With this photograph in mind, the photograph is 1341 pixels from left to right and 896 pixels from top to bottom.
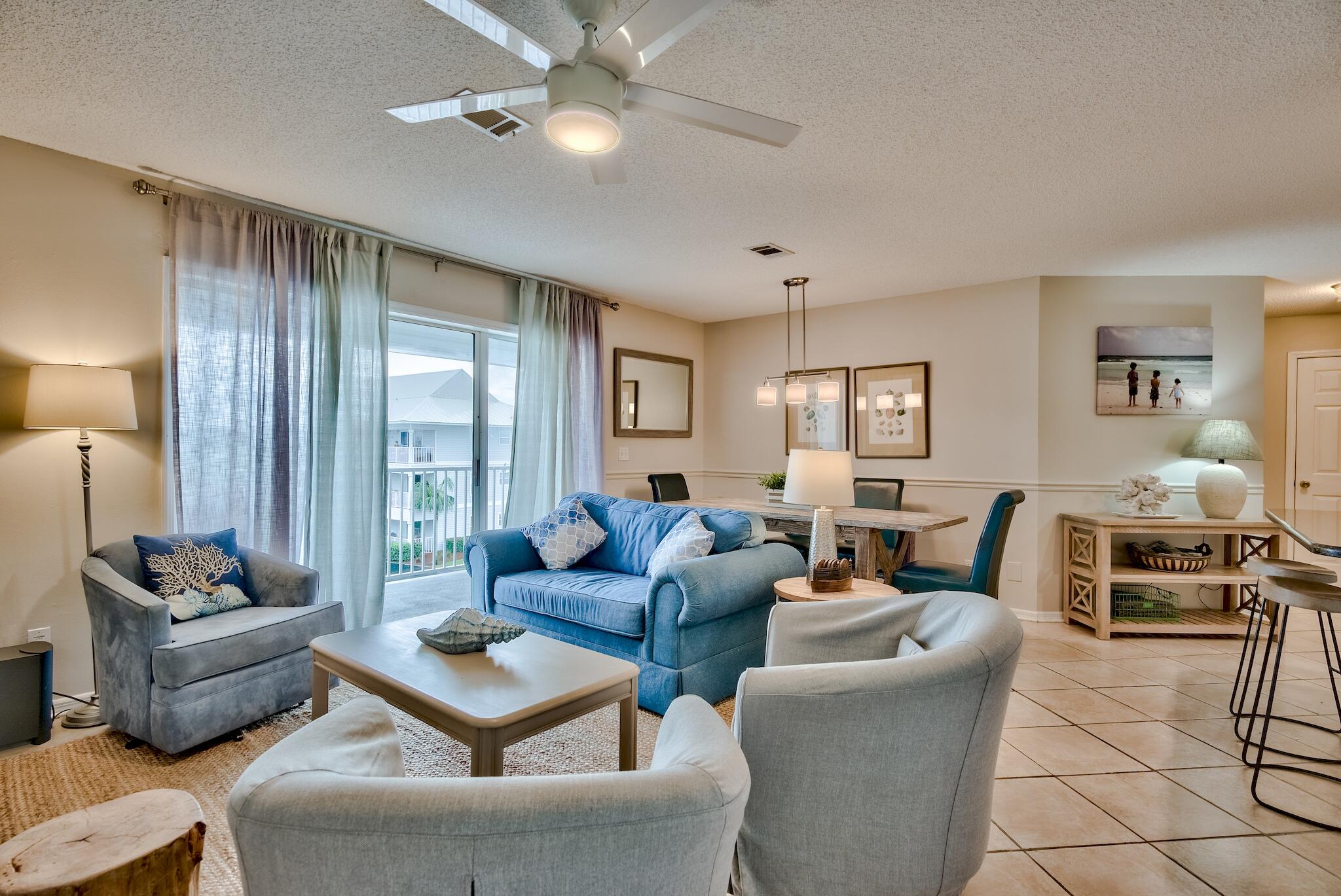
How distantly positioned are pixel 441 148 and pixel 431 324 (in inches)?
71.6

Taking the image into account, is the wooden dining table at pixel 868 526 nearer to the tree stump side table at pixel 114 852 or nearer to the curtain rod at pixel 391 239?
the curtain rod at pixel 391 239

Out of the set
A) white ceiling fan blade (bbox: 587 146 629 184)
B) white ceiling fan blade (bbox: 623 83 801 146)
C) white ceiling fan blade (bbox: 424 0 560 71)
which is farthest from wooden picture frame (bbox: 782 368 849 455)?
white ceiling fan blade (bbox: 424 0 560 71)

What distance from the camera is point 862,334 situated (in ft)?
17.7

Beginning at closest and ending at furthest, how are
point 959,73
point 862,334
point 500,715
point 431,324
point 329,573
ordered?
1. point 500,715
2. point 959,73
3. point 329,573
4. point 431,324
5. point 862,334

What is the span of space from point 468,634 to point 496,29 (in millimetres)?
1828

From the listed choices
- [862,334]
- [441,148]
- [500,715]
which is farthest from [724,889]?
[862,334]

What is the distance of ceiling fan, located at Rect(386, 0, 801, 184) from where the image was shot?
1.48 metres

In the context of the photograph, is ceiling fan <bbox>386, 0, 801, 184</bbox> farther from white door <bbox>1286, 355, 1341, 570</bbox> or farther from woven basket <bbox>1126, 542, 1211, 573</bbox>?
white door <bbox>1286, 355, 1341, 570</bbox>

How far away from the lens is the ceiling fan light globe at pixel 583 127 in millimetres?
1669

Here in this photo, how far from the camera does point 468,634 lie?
2.25 m

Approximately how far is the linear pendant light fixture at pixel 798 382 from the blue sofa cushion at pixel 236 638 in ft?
10.3

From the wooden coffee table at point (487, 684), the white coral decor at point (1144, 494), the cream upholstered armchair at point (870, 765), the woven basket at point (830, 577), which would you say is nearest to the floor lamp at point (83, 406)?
the wooden coffee table at point (487, 684)

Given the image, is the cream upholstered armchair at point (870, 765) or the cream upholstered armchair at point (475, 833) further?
the cream upholstered armchair at point (870, 765)

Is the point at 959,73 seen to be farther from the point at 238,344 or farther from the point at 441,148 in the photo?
the point at 238,344
